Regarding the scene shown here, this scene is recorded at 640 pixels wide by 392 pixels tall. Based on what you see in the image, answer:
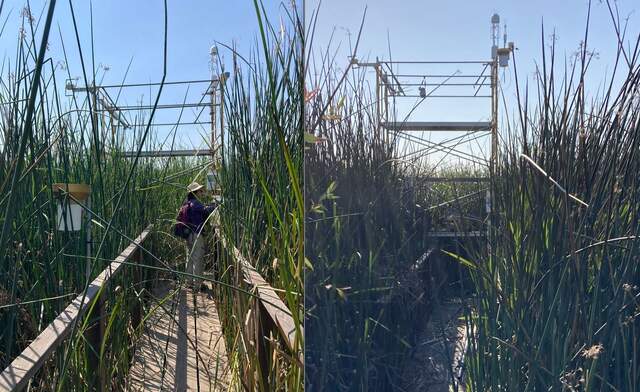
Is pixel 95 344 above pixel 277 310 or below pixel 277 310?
below

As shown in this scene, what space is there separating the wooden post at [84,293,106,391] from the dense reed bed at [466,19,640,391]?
3.73ft

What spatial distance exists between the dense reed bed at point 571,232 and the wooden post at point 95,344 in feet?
3.73

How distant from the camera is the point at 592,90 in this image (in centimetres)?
69

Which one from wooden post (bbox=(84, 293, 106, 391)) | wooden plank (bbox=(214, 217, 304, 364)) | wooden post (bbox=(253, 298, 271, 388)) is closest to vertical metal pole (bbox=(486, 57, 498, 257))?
wooden plank (bbox=(214, 217, 304, 364))

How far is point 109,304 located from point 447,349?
1358 mm

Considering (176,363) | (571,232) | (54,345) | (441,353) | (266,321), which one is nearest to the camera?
(571,232)

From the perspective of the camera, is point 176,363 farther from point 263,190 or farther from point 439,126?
point 439,126

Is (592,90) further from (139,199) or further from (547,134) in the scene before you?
(139,199)

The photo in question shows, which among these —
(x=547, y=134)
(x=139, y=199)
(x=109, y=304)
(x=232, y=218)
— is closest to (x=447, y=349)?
(x=547, y=134)

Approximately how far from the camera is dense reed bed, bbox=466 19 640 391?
68 cm

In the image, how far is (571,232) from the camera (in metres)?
0.68

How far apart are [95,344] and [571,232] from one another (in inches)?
54.5

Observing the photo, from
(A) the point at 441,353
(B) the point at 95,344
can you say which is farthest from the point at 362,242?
(B) the point at 95,344

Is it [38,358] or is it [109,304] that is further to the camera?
[109,304]
